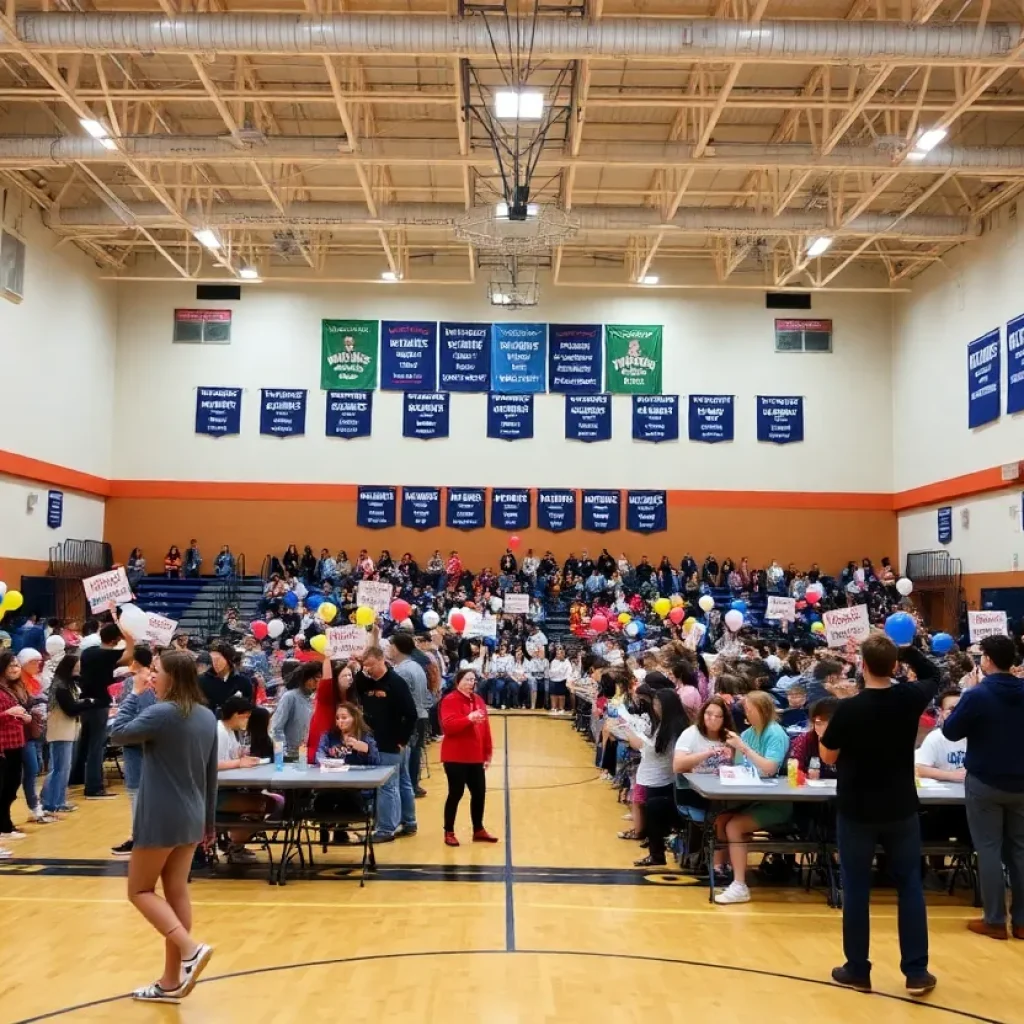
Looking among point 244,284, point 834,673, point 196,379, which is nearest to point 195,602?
point 196,379

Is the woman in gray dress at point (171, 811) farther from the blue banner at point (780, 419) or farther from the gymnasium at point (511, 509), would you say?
the blue banner at point (780, 419)

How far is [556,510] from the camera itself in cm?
2716

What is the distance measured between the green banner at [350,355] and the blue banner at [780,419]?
33.5 ft

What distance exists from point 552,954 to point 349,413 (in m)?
22.4

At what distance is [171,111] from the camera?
1970cm

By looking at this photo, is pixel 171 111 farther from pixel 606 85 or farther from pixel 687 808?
pixel 687 808

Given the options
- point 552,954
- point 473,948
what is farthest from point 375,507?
point 552,954

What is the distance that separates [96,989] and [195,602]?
69.1 feet

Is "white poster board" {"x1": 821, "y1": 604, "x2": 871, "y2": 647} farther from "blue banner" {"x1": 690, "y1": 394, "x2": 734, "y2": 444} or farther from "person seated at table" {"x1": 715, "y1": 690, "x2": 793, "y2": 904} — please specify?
"blue banner" {"x1": 690, "y1": 394, "x2": 734, "y2": 444}

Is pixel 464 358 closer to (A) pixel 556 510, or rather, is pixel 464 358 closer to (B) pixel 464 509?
(B) pixel 464 509

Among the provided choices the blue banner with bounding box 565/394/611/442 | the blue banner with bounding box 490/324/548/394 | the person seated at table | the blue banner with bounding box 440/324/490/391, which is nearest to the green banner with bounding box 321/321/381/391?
the blue banner with bounding box 440/324/490/391

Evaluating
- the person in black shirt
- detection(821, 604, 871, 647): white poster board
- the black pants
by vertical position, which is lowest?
the black pants

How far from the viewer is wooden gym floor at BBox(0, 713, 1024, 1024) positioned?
491 cm

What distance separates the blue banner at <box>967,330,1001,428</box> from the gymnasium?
11 centimetres
